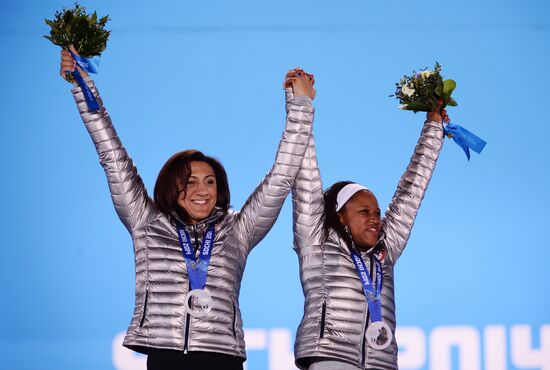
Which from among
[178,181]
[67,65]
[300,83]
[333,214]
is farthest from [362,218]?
[67,65]

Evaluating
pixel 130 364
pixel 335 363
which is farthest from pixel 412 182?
pixel 130 364

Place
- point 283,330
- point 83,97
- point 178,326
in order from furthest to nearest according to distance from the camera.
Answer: point 283,330, point 83,97, point 178,326

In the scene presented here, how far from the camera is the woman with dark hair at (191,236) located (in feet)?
10.2

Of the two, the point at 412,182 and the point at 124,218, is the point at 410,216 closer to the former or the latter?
the point at 412,182

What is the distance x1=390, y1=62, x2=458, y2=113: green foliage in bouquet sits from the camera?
11.9ft

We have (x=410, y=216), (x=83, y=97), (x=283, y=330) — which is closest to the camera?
(x=83, y=97)

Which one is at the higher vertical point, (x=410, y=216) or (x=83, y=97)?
(x=83, y=97)

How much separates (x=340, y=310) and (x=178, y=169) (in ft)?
2.15

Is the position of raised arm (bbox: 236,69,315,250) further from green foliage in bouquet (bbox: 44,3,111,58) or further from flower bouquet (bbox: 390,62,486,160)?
green foliage in bouquet (bbox: 44,3,111,58)

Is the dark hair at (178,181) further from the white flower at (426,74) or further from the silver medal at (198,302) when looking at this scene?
the white flower at (426,74)

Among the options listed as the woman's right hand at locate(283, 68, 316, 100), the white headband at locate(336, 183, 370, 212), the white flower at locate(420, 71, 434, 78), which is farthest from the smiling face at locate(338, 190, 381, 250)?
the white flower at locate(420, 71, 434, 78)

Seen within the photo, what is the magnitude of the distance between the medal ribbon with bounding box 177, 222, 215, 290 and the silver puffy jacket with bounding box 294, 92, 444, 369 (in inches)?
12.0

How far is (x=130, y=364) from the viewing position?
4566 millimetres

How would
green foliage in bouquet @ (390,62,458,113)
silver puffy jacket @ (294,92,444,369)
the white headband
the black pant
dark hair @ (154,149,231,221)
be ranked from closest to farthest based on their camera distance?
the black pant, silver puffy jacket @ (294,92,444,369), dark hair @ (154,149,231,221), the white headband, green foliage in bouquet @ (390,62,458,113)
